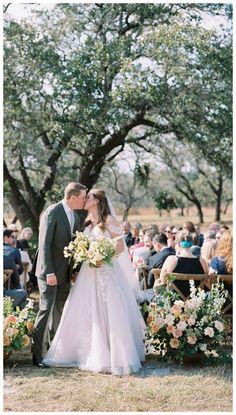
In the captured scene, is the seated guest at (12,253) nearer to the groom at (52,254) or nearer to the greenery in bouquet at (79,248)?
the groom at (52,254)

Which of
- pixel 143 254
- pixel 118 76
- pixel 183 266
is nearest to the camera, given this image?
pixel 183 266

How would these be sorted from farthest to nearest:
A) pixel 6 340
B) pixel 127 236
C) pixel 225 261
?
pixel 127 236, pixel 225 261, pixel 6 340

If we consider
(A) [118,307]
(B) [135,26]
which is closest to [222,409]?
(A) [118,307]

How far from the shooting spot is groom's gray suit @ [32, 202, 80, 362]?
598 cm

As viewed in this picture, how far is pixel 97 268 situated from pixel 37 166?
1436 centimetres

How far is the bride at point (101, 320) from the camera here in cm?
582

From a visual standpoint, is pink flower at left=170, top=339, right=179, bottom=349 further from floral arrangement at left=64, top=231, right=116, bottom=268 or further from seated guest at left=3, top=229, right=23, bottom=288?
seated guest at left=3, top=229, right=23, bottom=288

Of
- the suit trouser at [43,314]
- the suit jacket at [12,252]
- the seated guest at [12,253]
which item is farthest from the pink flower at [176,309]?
the suit jacket at [12,252]

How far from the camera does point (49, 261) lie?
5.98 metres

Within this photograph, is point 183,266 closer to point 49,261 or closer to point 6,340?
point 49,261

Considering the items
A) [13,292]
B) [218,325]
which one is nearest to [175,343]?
[218,325]

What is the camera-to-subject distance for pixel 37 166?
20.1 meters

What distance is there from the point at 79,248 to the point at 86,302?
56 centimetres

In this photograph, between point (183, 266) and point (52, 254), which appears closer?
point (52, 254)
